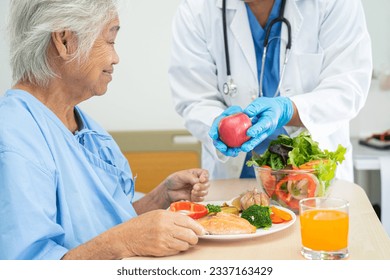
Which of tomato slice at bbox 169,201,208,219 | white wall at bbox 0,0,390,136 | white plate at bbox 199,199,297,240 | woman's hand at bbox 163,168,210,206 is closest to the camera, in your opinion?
white plate at bbox 199,199,297,240

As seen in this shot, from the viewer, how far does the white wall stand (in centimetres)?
345

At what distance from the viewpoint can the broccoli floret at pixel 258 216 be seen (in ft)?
4.42

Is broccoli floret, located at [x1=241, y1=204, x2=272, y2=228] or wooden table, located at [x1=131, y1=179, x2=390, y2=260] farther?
broccoli floret, located at [x1=241, y1=204, x2=272, y2=228]

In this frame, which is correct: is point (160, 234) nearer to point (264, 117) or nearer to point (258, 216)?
point (258, 216)

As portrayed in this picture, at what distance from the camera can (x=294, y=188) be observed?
4.87 feet

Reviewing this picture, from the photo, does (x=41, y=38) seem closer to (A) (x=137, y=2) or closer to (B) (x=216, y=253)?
(B) (x=216, y=253)

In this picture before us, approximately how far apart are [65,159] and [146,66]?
2.16 meters

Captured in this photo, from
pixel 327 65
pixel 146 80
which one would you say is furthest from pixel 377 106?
pixel 327 65

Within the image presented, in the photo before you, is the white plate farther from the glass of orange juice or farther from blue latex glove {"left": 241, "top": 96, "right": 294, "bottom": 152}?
blue latex glove {"left": 241, "top": 96, "right": 294, "bottom": 152}

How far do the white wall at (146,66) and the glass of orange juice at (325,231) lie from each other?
7.63ft

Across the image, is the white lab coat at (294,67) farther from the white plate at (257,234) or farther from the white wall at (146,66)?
the white wall at (146,66)

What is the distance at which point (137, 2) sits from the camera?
3418mm

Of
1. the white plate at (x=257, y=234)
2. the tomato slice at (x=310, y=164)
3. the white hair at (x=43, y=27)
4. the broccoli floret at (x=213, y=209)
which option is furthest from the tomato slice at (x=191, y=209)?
the white hair at (x=43, y=27)

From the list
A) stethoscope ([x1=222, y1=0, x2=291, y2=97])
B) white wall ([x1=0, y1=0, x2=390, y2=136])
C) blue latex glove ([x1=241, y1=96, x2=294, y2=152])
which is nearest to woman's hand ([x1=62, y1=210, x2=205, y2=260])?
blue latex glove ([x1=241, y1=96, x2=294, y2=152])
